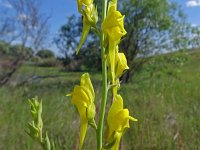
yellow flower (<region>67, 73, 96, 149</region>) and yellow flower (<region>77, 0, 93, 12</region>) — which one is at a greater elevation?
yellow flower (<region>77, 0, 93, 12</region>)

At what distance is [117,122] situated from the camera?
1.21 meters

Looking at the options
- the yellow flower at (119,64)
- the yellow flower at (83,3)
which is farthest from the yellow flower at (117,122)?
the yellow flower at (83,3)

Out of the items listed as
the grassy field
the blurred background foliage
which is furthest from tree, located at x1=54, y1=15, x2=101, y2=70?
the grassy field

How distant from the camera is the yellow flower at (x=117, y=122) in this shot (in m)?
1.21

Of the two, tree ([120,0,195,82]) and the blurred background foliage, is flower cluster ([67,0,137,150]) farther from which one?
tree ([120,0,195,82])

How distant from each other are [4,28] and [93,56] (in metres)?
4.46

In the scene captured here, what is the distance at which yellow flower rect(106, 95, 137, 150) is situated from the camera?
3.97 feet

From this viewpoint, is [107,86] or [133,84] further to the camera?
[133,84]

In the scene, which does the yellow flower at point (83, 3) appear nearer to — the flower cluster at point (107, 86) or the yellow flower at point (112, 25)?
the flower cluster at point (107, 86)

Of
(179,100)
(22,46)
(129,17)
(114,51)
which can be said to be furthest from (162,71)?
(114,51)

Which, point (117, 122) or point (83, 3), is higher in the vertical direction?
point (83, 3)

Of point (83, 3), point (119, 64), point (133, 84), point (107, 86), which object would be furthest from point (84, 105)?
point (133, 84)

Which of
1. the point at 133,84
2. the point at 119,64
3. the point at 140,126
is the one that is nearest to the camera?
the point at 119,64

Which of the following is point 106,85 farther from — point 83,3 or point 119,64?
point 83,3
